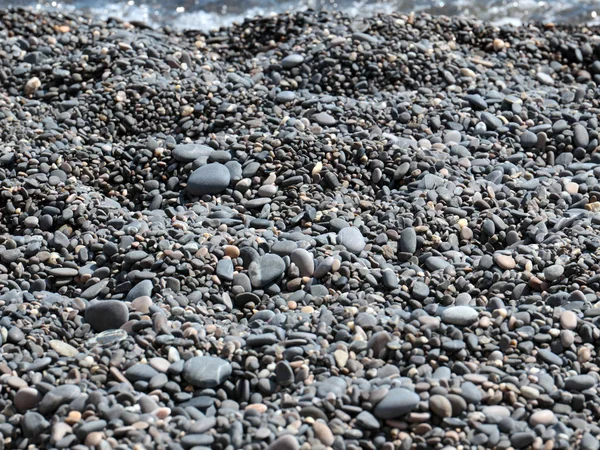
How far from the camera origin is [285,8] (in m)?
5.96

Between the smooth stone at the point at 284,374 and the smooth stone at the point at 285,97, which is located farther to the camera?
the smooth stone at the point at 285,97

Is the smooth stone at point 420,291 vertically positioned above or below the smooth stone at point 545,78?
below

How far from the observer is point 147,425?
2172mm

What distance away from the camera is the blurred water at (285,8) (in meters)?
5.70

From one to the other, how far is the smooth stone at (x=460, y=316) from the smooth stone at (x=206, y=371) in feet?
2.36

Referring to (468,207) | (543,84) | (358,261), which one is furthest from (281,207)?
(543,84)

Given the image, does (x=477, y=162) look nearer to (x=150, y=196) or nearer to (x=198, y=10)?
(x=150, y=196)

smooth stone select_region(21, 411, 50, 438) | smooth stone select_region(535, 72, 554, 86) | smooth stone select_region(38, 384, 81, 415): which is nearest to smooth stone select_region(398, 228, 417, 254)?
smooth stone select_region(38, 384, 81, 415)

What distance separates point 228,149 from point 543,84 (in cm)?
187

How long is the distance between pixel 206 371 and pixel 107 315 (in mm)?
483

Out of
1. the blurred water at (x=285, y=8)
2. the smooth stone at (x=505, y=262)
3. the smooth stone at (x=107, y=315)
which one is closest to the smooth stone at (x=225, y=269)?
the smooth stone at (x=107, y=315)

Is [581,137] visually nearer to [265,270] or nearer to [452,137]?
[452,137]

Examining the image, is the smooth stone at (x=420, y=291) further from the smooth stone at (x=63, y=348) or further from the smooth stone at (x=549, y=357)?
the smooth stone at (x=63, y=348)

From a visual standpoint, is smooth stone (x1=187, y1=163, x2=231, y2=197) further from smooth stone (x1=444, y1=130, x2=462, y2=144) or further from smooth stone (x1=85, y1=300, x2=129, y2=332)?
smooth stone (x1=444, y1=130, x2=462, y2=144)
